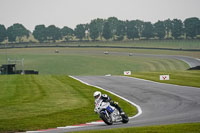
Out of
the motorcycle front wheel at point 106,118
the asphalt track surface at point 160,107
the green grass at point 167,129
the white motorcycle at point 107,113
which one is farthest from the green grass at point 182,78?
the green grass at point 167,129

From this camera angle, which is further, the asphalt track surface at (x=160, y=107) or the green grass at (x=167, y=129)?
the asphalt track surface at (x=160, y=107)

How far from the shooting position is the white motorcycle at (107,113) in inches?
650

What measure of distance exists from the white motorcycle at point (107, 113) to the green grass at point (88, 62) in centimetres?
6457

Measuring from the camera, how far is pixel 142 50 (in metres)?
127

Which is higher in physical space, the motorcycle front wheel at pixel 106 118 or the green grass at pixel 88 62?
the motorcycle front wheel at pixel 106 118

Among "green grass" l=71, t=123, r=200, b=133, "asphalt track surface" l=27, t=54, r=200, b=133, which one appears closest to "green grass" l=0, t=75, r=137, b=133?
"asphalt track surface" l=27, t=54, r=200, b=133

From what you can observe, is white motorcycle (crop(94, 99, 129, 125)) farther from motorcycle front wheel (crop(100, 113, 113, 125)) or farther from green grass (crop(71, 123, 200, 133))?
green grass (crop(71, 123, 200, 133))

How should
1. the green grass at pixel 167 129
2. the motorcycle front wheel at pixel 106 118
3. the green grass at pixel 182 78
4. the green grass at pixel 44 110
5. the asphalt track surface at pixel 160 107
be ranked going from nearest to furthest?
1. the green grass at pixel 167 129
2. the motorcycle front wheel at pixel 106 118
3. the asphalt track surface at pixel 160 107
4. the green grass at pixel 44 110
5. the green grass at pixel 182 78

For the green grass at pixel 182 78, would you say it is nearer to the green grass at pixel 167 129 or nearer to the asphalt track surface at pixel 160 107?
the asphalt track surface at pixel 160 107

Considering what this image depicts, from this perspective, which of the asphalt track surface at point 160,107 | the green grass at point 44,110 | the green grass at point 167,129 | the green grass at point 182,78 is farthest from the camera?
the green grass at point 182,78

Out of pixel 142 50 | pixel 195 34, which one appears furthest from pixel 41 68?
pixel 195 34

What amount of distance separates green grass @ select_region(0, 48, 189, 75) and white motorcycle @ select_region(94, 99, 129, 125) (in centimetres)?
6457

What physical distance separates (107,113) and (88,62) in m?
87.5

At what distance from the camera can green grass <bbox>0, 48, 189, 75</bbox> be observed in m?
87.6
